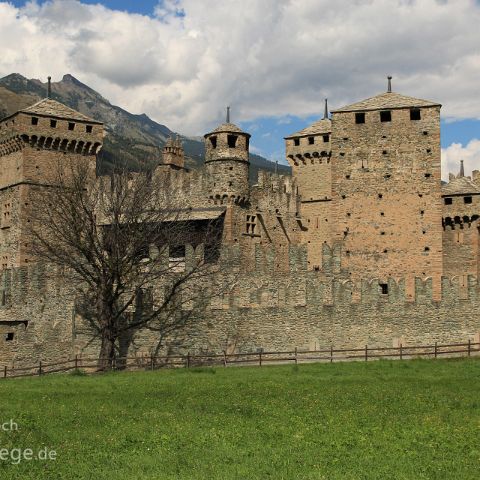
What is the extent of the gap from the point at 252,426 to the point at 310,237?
3385 cm

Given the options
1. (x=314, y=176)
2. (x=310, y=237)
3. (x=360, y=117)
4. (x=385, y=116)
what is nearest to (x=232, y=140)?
(x=360, y=117)

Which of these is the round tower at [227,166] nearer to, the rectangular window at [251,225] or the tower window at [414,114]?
the rectangular window at [251,225]

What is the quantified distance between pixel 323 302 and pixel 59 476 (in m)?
20.7

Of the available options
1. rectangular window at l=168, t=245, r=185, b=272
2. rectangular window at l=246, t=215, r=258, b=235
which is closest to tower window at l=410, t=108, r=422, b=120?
rectangular window at l=246, t=215, r=258, b=235

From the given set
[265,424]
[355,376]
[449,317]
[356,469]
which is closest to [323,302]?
[449,317]

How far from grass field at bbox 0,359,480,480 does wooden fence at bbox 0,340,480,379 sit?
438cm

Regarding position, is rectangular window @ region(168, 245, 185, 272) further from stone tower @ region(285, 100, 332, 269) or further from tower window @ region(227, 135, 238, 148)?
stone tower @ region(285, 100, 332, 269)

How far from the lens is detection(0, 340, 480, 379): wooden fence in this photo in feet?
94.8

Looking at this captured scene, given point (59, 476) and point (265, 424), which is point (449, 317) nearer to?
point (265, 424)

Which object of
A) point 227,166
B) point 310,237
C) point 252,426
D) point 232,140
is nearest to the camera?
point 252,426

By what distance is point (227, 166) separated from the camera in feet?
144

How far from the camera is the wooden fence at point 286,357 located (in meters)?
28.9

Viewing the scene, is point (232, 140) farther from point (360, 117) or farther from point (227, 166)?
point (360, 117)

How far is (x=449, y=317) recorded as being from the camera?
1212 inches
